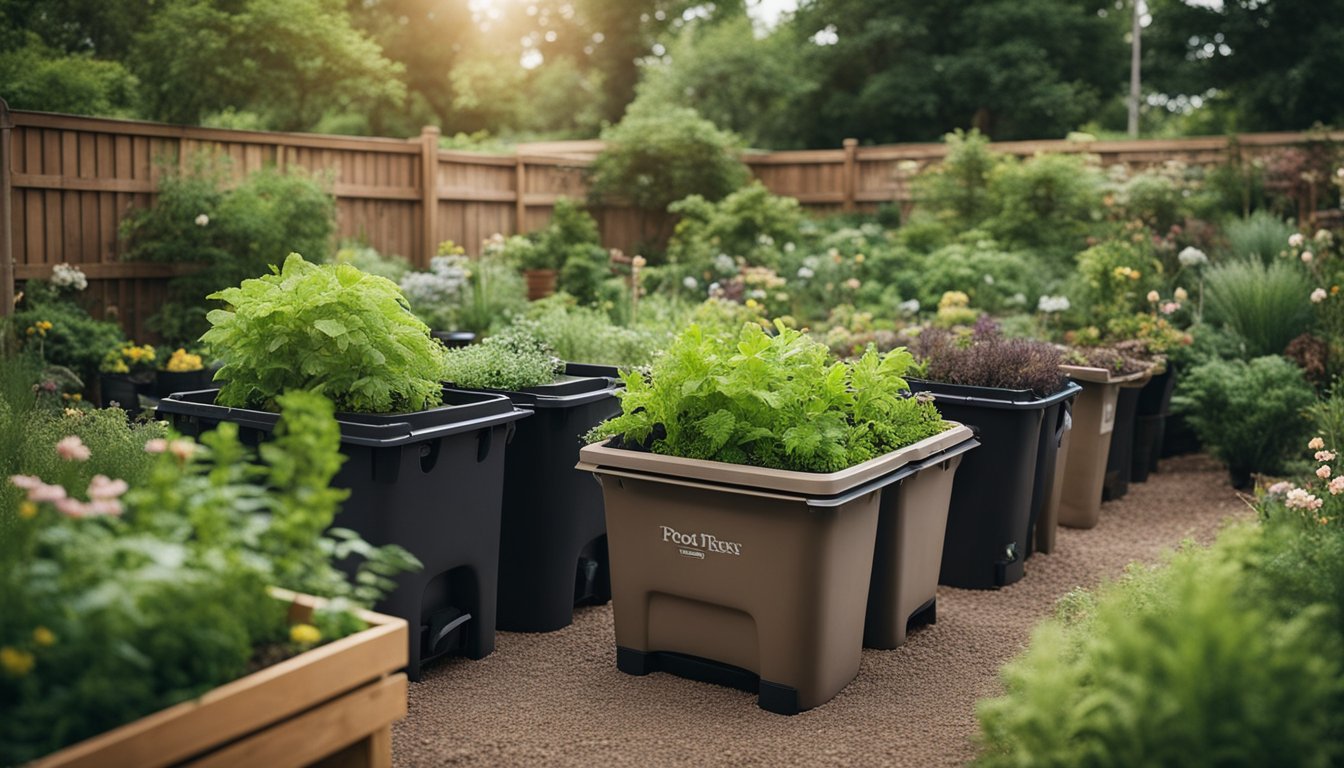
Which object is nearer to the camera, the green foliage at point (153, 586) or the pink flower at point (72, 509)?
the green foliage at point (153, 586)

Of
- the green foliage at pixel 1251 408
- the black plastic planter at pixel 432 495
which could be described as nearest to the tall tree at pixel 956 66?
the green foliage at pixel 1251 408

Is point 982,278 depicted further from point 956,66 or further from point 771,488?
point 956,66

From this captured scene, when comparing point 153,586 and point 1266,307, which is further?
point 1266,307

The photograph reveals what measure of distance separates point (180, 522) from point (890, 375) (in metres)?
2.67

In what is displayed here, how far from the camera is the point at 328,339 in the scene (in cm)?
389

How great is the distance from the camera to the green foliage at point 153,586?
215 cm

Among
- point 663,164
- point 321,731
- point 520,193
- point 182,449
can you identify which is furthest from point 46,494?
Answer: point 663,164

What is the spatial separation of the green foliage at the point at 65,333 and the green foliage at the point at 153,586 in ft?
18.2

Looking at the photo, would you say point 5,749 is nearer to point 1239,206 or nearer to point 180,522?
point 180,522

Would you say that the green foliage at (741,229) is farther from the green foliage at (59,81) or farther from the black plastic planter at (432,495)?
the black plastic planter at (432,495)

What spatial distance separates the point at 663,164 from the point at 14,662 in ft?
39.9

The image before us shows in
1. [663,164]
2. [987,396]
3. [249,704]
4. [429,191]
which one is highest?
[663,164]

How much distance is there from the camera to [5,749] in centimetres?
208

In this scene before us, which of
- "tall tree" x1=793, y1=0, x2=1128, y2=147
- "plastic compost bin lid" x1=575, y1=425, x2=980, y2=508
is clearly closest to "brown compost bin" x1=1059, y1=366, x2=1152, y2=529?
"plastic compost bin lid" x1=575, y1=425, x2=980, y2=508
